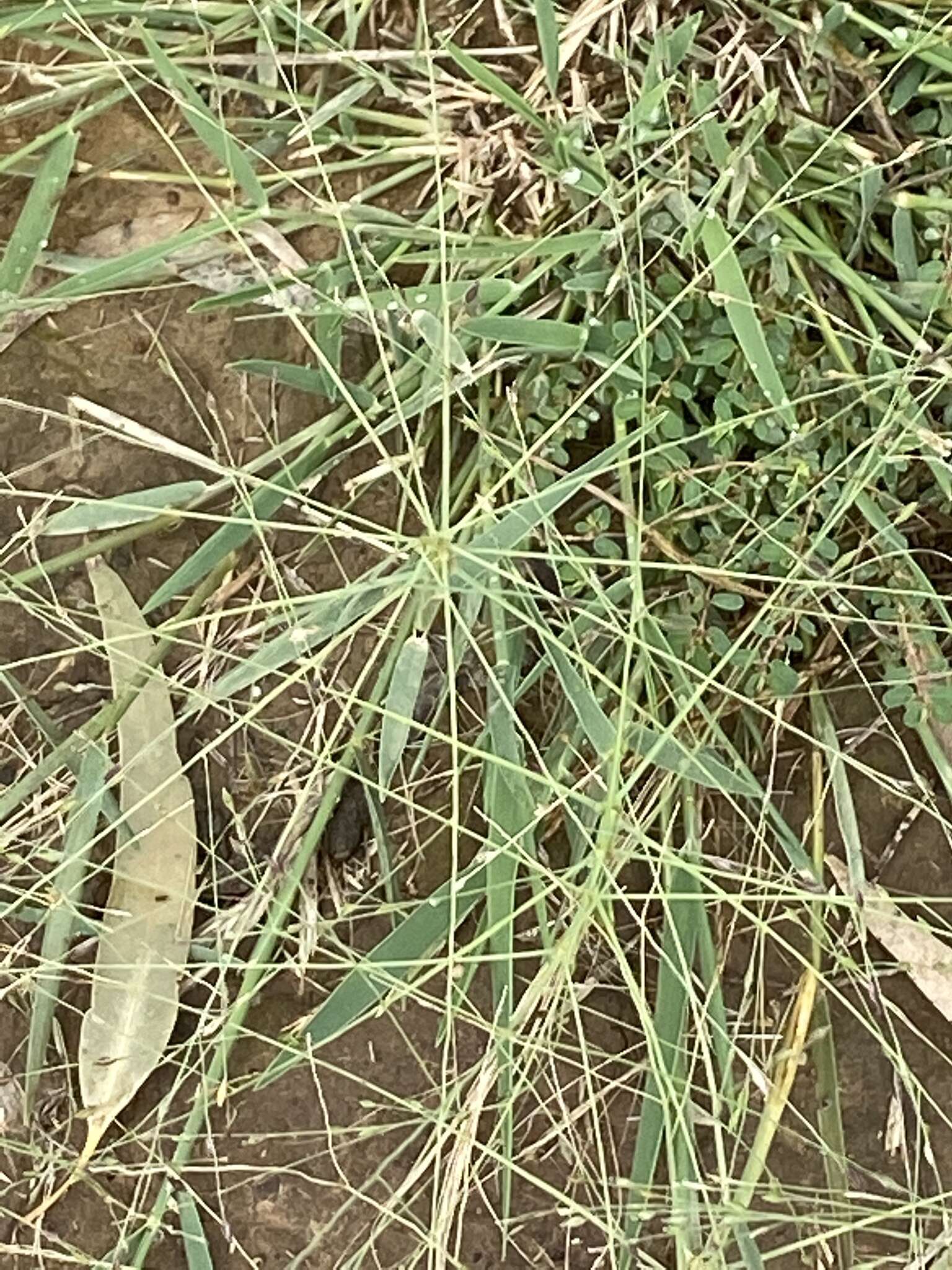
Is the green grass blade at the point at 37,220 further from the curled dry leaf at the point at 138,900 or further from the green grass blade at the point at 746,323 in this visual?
the green grass blade at the point at 746,323

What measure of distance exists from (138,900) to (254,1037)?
124 mm

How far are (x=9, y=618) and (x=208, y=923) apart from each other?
26cm

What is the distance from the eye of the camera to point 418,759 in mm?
872

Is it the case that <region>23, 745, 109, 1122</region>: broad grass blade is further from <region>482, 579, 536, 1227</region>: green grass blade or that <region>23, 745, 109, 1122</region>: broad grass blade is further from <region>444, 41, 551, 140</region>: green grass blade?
<region>444, 41, 551, 140</region>: green grass blade

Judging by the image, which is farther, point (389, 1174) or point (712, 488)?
point (389, 1174)

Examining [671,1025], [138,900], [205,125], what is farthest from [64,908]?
[205,125]

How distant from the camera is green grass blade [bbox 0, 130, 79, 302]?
88cm

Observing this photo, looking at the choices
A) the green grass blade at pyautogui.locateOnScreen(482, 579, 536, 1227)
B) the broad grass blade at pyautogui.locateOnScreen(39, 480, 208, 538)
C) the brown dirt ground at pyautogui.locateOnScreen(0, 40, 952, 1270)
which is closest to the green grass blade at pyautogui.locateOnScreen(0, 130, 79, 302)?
the brown dirt ground at pyautogui.locateOnScreen(0, 40, 952, 1270)

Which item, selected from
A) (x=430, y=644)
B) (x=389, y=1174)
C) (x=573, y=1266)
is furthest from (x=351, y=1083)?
(x=430, y=644)

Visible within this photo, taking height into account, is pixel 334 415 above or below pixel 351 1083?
above

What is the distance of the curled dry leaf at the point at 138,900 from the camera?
92 cm

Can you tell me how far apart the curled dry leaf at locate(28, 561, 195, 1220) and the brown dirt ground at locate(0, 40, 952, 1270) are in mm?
21

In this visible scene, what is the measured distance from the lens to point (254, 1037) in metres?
0.91

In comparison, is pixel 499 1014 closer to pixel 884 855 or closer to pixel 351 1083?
pixel 351 1083
